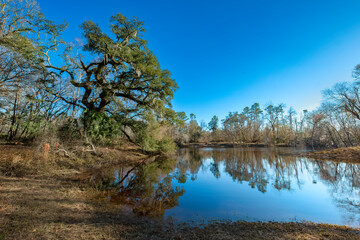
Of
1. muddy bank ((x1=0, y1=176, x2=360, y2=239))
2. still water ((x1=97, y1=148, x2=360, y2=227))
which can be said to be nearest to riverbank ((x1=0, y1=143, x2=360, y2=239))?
muddy bank ((x1=0, y1=176, x2=360, y2=239))

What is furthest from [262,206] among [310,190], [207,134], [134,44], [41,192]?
[207,134]

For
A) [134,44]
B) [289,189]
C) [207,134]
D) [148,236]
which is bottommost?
[289,189]

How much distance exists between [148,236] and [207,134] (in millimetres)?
57046

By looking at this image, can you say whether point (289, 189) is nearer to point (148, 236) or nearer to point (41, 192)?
point (148, 236)

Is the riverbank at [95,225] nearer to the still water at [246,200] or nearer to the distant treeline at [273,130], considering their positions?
the still water at [246,200]

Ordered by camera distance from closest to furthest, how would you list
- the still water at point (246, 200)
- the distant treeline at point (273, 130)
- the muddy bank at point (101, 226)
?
the muddy bank at point (101, 226)
the still water at point (246, 200)
the distant treeline at point (273, 130)

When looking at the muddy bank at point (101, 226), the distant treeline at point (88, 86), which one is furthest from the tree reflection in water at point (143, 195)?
the distant treeline at point (88, 86)

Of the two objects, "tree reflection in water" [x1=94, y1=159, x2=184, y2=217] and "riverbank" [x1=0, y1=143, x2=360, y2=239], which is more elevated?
"riverbank" [x1=0, y1=143, x2=360, y2=239]

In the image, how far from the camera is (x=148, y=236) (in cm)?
325

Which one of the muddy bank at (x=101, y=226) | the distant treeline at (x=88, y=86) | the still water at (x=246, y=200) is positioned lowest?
the still water at (x=246, y=200)

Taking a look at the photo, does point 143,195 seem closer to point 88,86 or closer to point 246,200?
point 246,200

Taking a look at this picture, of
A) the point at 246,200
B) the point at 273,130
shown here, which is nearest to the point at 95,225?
the point at 246,200

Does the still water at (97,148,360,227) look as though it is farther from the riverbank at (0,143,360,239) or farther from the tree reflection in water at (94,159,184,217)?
the riverbank at (0,143,360,239)

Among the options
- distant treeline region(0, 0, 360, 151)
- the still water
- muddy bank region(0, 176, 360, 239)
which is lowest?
the still water
